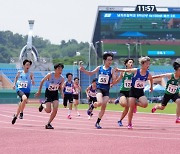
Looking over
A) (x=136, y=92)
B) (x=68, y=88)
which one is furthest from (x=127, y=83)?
(x=68, y=88)

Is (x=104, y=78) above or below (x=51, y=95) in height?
above

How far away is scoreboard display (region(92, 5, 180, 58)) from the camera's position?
62.8 meters

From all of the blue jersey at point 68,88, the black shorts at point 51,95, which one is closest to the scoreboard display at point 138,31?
the blue jersey at point 68,88

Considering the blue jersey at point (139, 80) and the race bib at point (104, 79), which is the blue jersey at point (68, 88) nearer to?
the race bib at point (104, 79)

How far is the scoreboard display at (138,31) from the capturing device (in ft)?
206

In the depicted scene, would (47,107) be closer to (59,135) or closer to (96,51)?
(59,135)

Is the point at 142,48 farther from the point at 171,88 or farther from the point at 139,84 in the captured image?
the point at 139,84

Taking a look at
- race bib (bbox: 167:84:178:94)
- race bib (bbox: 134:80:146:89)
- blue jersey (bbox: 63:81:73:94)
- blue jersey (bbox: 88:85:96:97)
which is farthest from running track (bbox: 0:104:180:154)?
blue jersey (bbox: 63:81:73:94)

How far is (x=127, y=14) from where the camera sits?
2489 inches

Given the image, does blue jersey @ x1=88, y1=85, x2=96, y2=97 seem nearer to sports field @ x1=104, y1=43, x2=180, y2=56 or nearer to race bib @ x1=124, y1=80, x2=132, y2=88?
race bib @ x1=124, y1=80, x2=132, y2=88

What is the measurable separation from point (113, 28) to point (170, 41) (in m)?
6.11

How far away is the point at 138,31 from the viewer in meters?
63.2

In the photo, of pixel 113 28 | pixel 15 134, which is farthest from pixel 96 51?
pixel 15 134

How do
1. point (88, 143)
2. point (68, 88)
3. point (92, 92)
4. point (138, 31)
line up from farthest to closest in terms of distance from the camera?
point (138, 31) → point (68, 88) → point (92, 92) → point (88, 143)
